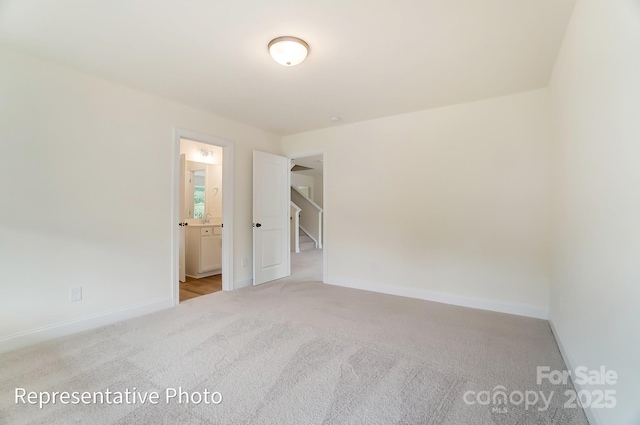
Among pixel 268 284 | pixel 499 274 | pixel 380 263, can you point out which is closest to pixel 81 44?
pixel 268 284

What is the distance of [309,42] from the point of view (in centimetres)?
203

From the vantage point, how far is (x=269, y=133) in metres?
4.45

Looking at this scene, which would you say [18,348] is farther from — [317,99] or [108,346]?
[317,99]

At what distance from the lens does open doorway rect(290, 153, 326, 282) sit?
17.1ft

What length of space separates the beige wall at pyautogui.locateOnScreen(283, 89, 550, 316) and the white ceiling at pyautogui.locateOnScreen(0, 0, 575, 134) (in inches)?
16.7

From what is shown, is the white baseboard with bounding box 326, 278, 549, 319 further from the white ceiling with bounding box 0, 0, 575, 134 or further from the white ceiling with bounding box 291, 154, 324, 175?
the white ceiling with bounding box 291, 154, 324, 175

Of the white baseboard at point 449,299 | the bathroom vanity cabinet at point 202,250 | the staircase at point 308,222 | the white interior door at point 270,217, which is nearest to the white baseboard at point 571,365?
the white baseboard at point 449,299

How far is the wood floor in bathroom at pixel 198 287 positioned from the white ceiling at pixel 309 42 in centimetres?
247

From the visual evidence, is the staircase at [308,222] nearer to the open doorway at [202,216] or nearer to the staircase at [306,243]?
the staircase at [306,243]

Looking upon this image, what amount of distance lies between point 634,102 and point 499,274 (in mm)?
2384

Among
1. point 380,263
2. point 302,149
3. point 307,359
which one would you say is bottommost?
point 307,359

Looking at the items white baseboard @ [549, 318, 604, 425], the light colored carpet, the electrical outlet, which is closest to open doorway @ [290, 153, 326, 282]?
the light colored carpet

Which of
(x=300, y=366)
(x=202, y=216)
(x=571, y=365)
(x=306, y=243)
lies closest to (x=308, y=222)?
(x=306, y=243)

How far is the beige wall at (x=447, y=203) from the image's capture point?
9.34 ft
